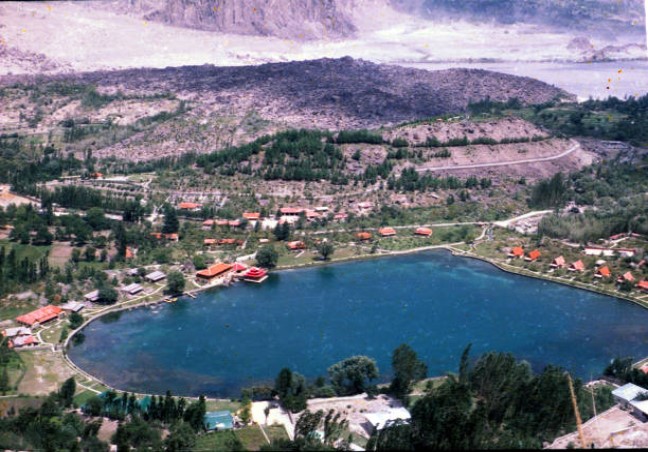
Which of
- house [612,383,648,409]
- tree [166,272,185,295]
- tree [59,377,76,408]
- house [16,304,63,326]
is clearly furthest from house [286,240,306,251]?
house [612,383,648,409]

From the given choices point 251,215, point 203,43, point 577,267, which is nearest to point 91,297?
point 251,215

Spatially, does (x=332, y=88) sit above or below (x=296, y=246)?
above

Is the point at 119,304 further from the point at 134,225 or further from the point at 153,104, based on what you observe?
the point at 153,104

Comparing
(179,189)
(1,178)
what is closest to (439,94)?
(179,189)

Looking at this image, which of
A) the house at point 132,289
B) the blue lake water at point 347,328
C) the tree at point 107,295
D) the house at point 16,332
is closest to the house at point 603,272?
the blue lake water at point 347,328

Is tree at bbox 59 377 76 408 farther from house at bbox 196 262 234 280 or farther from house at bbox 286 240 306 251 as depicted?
house at bbox 286 240 306 251

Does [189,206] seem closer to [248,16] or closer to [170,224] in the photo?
[170,224]

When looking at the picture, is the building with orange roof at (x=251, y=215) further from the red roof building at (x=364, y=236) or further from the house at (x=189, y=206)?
the red roof building at (x=364, y=236)
